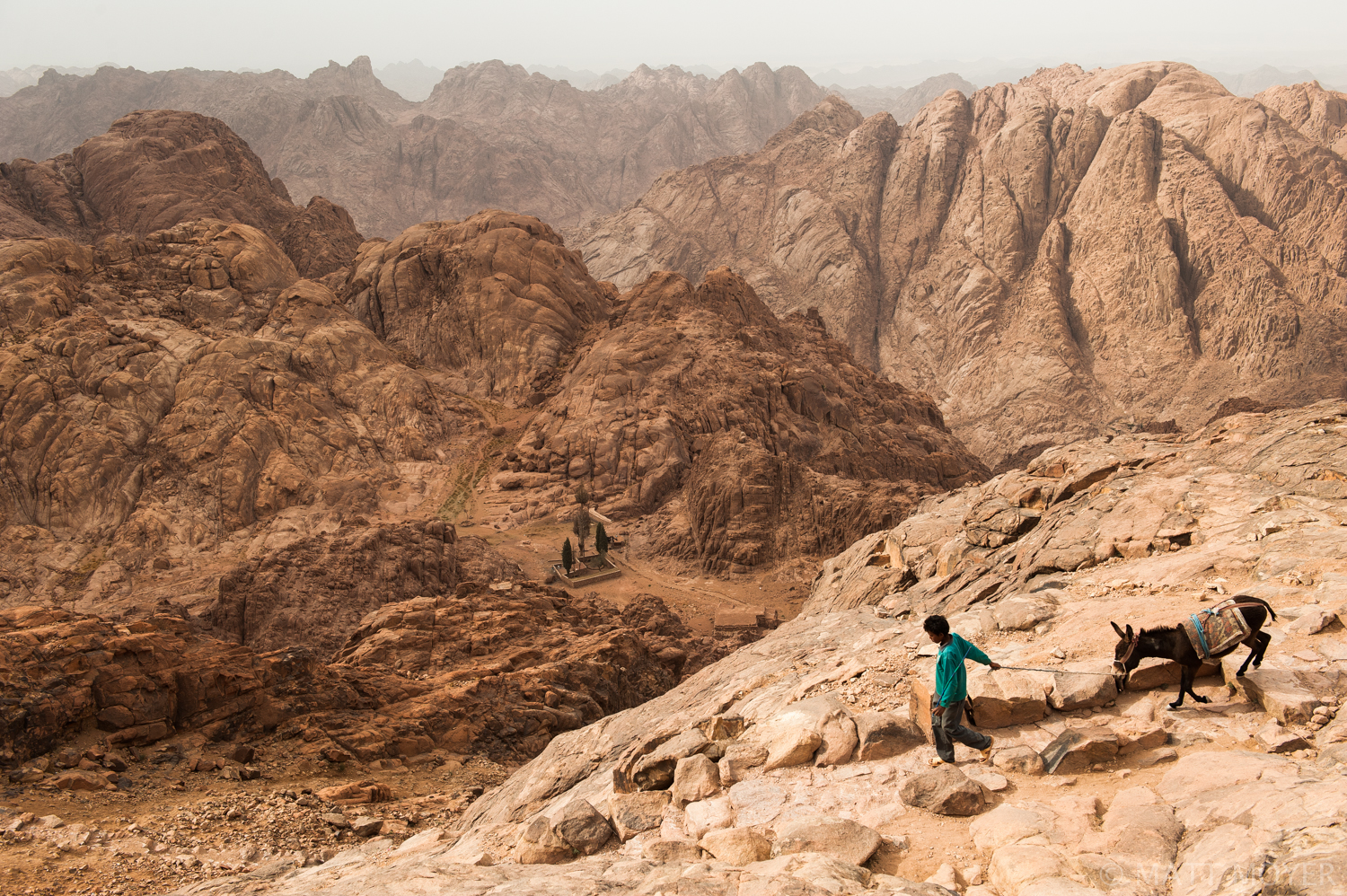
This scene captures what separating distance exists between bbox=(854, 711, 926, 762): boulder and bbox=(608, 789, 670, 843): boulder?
1894mm

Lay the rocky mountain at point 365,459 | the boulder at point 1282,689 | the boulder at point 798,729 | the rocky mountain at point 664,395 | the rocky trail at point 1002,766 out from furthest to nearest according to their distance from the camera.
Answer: the rocky mountain at point 664,395, the rocky mountain at point 365,459, the boulder at point 798,729, the boulder at point 1282,689, the rocky trail at point 1002,766

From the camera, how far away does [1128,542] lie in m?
11.9

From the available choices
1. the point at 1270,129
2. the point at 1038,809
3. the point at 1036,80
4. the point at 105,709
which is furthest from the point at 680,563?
the point at 1036,80

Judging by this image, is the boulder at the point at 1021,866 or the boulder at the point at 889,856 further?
the boulder at the point at 889,856

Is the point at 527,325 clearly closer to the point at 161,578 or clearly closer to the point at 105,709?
the point at 161,578

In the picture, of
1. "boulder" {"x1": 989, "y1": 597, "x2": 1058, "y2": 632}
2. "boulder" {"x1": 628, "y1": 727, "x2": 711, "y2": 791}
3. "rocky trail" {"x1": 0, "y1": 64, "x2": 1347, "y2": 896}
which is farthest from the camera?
"boulder" {"x1": 989, "y1": 597, "x2": 1058, "y2": 632}

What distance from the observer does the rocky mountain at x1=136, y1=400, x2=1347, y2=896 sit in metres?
5.75

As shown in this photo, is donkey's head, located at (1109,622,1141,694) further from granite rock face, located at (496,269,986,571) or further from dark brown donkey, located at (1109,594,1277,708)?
granite rock face, located at (496,269,986,571)

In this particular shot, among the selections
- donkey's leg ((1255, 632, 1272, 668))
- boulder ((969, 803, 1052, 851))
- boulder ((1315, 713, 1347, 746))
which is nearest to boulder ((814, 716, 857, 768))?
boulder ((969, 803, 1052, 851))

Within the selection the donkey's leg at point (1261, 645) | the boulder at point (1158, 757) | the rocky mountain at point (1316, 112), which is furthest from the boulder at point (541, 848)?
the rocky mountain at point (1316, 112)

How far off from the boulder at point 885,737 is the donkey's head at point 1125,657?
74.2 inches

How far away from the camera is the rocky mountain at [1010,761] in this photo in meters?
5.75

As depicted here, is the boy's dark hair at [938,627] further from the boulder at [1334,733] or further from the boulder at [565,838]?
the boulder at [565,838]

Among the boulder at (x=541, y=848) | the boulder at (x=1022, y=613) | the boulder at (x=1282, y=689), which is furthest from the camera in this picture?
the boulder at (x=1022, y=613)
